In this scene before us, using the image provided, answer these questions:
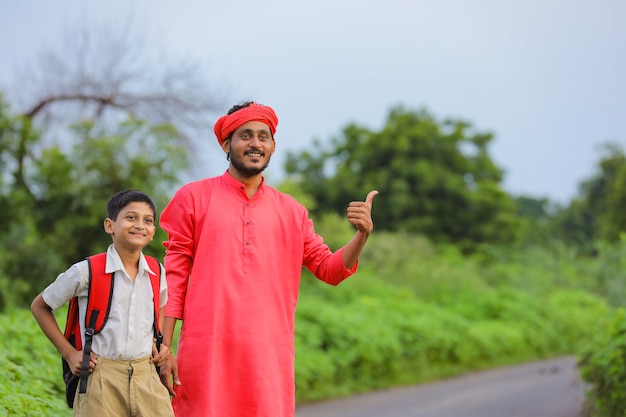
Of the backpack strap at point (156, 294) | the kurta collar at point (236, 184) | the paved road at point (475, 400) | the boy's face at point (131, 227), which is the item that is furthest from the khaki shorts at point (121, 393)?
the paved road at point (475, 400)

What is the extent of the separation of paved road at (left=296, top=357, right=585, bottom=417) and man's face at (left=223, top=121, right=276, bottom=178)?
266 inches

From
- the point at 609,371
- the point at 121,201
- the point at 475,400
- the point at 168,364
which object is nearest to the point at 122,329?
the point at 168,364

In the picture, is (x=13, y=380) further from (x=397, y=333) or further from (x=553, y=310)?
(x=553, y=310)

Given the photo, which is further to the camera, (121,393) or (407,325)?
(407,325)

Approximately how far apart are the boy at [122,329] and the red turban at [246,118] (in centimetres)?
62

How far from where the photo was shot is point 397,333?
587 inches

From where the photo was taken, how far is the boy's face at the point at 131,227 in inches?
151

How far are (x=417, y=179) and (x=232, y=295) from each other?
29.5 metres

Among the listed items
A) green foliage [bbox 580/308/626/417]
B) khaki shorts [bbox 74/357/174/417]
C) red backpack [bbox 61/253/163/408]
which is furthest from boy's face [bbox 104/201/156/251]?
green foliage [bbox 580/308/626/417]

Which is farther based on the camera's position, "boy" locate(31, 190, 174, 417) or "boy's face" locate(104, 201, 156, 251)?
"boy's face" locate(104, 201, 156, 251)

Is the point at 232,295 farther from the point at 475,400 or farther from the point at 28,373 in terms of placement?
the point at 475,400

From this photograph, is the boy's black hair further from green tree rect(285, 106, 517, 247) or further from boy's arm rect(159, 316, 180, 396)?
green tree rect(285, 106, 517, 247)

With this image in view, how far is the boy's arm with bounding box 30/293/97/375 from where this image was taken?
368 centimetres

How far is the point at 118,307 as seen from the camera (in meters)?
3.75
